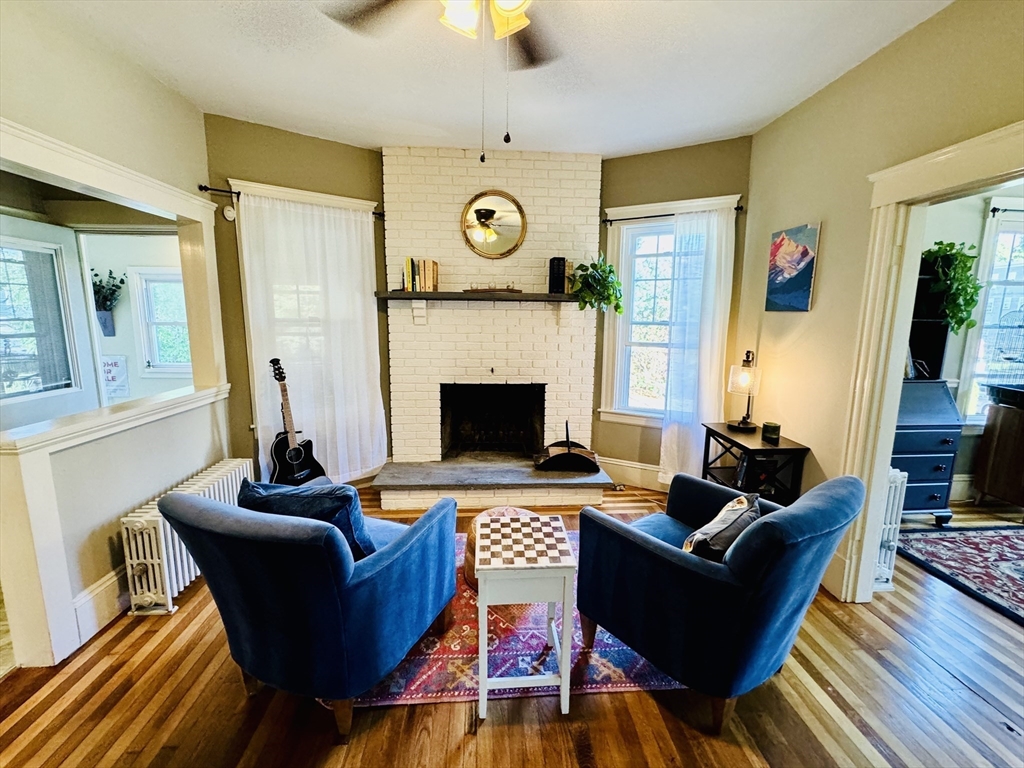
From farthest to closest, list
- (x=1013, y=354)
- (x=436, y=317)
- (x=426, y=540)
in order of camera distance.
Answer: (x=436, y=317) < (x=1013, y=354) < (x=426, y=540)

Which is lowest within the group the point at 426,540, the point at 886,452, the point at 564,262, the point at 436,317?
the point at 426,540

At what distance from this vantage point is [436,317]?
358cm

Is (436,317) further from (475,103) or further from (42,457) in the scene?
(42,457)

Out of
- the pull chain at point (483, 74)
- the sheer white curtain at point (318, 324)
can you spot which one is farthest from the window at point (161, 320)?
the pull chain at point (483, 74)

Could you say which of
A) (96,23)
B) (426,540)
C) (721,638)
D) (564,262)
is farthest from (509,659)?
(96,23)

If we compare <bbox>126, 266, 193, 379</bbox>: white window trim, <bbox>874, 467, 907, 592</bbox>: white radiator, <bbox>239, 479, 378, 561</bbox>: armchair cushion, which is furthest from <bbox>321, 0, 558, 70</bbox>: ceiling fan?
<bbox>126, 266, 193, 379</bbox>: white window trim

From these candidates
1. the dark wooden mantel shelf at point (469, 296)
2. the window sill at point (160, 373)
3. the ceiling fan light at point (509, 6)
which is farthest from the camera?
the window sill at point (160, 373)

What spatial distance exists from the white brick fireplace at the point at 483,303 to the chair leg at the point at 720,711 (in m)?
1.93

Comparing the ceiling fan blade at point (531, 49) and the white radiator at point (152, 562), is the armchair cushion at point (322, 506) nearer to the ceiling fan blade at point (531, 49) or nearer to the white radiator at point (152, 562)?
the white radiator at point (152, 562)

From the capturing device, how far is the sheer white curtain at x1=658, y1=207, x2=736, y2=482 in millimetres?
3268

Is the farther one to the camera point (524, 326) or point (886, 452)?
point (524, 326)

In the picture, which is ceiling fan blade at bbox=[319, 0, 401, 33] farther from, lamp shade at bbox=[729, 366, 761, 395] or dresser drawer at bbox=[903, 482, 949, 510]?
dresser drawer at bbox=[903, 482, 949, 510]

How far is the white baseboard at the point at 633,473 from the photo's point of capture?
3.75 m

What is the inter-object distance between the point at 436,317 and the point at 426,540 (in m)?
2.26
